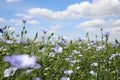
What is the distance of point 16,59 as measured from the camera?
1.07 meters

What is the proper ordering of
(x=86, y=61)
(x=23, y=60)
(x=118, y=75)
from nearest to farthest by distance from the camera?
1. (x=23, y=60)
2. (x=118, y=75)
3. (x=86, y=61)

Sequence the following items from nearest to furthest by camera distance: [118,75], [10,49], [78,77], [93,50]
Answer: [10,49]
[78,77]
[118,75]
[93,50]

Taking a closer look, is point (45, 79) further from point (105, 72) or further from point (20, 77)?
point (20, 77)

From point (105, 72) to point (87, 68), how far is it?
548 mm

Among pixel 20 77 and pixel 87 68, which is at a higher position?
pixel 20 77

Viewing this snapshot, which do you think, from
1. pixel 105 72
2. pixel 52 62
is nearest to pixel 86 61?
pixel 105 72

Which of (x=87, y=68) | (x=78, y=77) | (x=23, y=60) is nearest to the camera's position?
(x=23, y=60)

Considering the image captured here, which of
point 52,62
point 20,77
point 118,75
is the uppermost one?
point 20,77

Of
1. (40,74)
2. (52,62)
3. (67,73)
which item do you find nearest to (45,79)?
(40,74)

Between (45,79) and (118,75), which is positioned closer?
(45,79)

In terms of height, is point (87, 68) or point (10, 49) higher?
point (10, 49)

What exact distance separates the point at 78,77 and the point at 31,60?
2.42 m

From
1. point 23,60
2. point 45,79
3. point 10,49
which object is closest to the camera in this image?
point 23,60

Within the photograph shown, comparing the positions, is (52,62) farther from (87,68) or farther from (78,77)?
(87,68)
